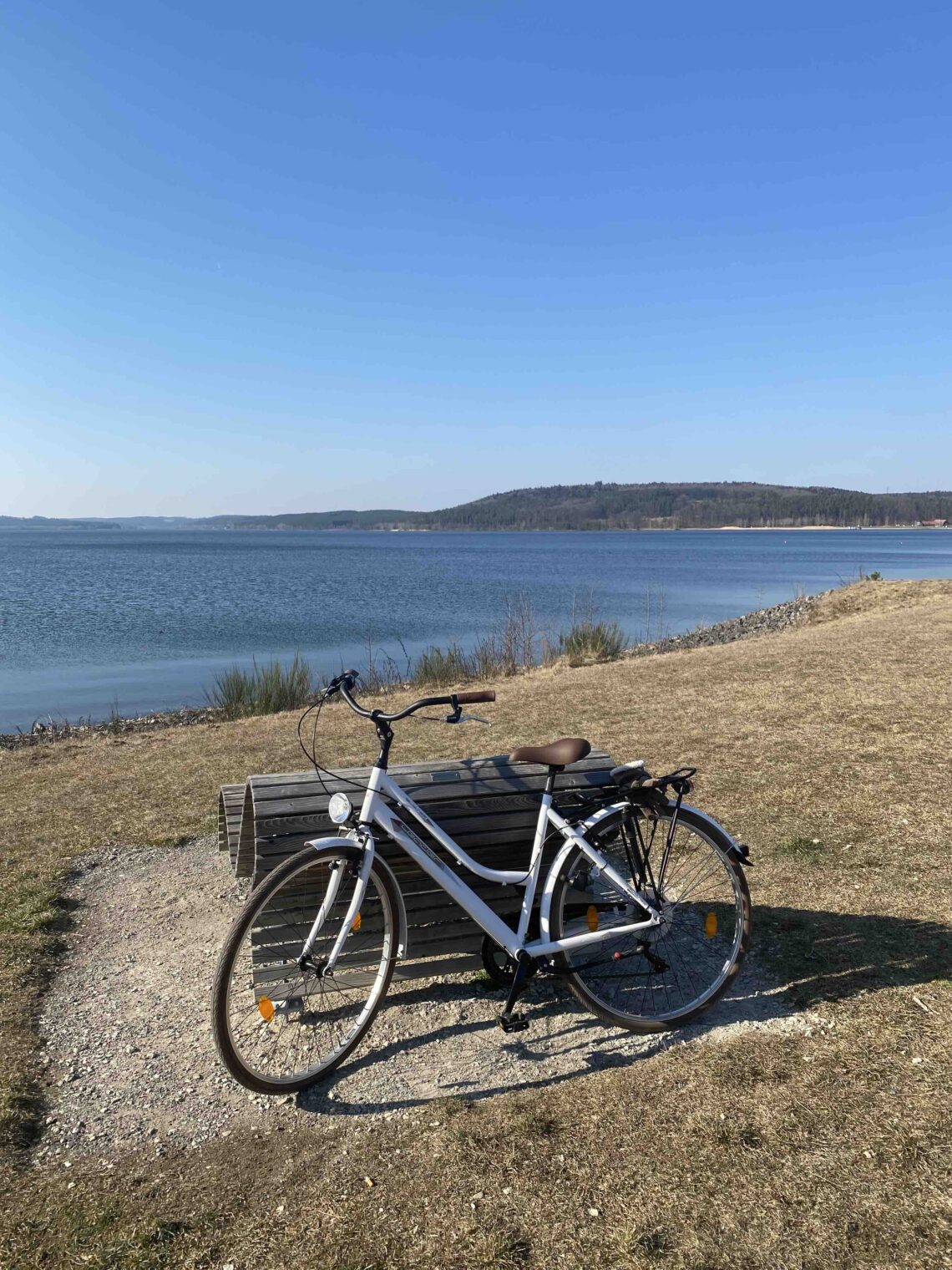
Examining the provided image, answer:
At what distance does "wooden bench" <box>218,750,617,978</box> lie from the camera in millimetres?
3924

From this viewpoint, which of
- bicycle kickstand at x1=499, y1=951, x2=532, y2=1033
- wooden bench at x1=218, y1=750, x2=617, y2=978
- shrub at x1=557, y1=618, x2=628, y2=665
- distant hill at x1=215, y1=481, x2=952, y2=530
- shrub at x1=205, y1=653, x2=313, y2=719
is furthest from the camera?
distant hill at x1=215, y1=481, x2=952, y2=530

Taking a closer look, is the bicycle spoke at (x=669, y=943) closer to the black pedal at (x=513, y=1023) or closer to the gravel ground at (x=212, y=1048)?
the gravel ground at (x=212, y=1048)

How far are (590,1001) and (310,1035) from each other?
117cm

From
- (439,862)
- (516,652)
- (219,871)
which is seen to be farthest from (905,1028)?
(516,652)

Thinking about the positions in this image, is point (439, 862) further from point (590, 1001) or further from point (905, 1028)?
point (905, 1028)

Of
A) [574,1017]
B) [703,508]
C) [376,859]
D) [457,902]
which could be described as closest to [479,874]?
[457,902]

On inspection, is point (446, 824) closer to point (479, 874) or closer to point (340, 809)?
point (479, 874)

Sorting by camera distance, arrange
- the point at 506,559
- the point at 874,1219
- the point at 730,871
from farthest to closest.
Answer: the point at 506,559 → the point at 730,871 → the point at 874,1219

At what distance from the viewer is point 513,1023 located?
3.64m

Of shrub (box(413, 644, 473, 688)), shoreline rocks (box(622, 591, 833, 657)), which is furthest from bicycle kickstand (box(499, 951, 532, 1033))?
shoreline rocks (box(622, 591, 833, 657))

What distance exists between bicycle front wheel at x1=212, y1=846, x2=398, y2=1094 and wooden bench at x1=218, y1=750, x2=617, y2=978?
0.75 feet

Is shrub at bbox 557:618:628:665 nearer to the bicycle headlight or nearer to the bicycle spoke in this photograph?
the bicycle spoke

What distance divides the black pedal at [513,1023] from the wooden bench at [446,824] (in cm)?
44

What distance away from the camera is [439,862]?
3.65 metres
